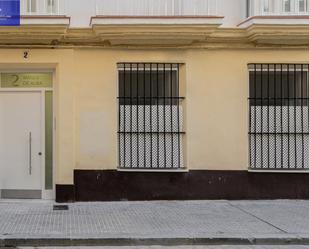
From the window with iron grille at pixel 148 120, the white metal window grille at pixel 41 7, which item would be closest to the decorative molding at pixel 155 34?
the white metal window grille at pixel 41 7

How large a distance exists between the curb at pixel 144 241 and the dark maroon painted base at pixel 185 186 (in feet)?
11.4

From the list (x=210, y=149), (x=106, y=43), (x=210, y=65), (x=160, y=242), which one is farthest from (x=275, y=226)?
(x=106, y=43)

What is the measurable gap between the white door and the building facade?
2 centimetres

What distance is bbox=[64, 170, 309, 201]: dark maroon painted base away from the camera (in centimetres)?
1279

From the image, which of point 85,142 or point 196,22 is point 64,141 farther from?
point 196,22

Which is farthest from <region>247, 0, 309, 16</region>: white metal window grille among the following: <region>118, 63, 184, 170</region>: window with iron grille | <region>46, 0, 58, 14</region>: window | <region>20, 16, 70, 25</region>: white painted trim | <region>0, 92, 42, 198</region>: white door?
<region>0, 92, 42, 198</region>: white door

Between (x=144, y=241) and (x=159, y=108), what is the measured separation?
4240mm

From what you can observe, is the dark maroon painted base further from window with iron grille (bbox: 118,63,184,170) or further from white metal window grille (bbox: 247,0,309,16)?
white metal window grille (bbox: 247,0,309,16)

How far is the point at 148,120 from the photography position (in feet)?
A: 42.6

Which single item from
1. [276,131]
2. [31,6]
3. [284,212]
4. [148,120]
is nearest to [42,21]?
[31,6]

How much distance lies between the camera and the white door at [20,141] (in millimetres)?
13023

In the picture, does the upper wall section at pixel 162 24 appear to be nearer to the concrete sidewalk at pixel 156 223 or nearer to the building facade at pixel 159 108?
the building facade at pixel 159 108

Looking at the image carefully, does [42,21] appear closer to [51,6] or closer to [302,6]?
[51,6]

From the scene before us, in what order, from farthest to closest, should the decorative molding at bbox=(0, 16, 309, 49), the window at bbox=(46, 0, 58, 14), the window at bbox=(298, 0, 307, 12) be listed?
1. the window at bbox=(298, 0, 307, 12)
2. the window at bbox=(46, 0, 58, 14)
3. the decorative molding at bbox=(0, 16, 309, 49)
